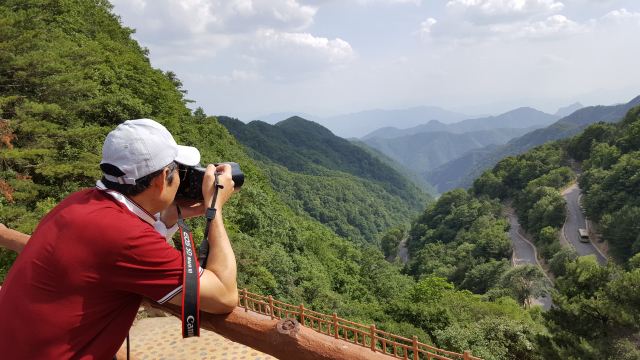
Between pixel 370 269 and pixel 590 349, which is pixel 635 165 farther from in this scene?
pixel 590 349

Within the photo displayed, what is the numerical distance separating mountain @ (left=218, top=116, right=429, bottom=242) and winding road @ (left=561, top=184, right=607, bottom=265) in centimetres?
4190

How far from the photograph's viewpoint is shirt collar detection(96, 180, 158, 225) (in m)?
1.62

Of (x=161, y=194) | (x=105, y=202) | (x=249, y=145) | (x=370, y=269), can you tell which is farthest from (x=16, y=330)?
(x=249, y=145)

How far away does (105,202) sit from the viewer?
5.13ft

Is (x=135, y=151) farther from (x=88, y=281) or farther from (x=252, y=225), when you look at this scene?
(x=252, y=225)

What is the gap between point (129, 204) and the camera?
164 cm

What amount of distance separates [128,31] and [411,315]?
38.8 m

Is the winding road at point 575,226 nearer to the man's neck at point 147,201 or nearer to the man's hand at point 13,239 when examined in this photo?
the man's hand at point 13,239

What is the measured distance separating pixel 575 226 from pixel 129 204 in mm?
67603

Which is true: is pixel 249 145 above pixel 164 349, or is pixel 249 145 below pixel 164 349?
above

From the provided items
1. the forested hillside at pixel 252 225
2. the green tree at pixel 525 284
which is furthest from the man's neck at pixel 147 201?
the green tree at pixel 525 284

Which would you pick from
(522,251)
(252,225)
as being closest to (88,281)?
(252,225)

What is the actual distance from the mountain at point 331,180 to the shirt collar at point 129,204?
7374cm

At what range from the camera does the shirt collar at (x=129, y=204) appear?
162 centimetres
